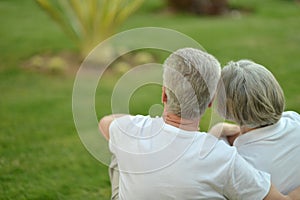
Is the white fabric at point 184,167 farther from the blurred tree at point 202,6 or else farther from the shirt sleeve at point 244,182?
the blurred tree at point 202,6

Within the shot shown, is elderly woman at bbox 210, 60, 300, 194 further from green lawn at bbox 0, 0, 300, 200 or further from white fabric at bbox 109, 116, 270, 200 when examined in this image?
green lawn at bbox 0, 0, 300, 200

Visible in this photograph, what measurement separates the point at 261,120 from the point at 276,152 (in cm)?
15

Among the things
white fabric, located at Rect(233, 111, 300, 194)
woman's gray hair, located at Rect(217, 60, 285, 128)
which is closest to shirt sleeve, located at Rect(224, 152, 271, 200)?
white fabric, located at Rect(233, 111, 300, 194)

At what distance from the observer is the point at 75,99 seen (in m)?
2.43

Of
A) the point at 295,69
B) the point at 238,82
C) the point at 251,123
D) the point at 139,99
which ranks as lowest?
the point at 295,69

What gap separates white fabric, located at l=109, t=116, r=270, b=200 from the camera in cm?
192

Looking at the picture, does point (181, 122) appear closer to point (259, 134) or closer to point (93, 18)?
point (259, 134)

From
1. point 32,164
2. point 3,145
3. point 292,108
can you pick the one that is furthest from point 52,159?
point 292,108

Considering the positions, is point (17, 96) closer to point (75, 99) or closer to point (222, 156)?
point (75, 99)

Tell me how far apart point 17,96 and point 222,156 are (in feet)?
11.3

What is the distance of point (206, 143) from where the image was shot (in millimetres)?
1940

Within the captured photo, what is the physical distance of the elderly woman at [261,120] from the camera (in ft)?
6.93

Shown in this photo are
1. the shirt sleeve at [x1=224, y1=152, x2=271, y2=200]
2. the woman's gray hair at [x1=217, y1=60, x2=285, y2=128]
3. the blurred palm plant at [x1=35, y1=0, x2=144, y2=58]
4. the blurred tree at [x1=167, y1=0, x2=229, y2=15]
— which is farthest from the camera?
the blurred tree at [x1=167, y1=0, x2=229, y2=15]

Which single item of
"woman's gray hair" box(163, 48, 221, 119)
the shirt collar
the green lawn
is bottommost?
the green lawn
